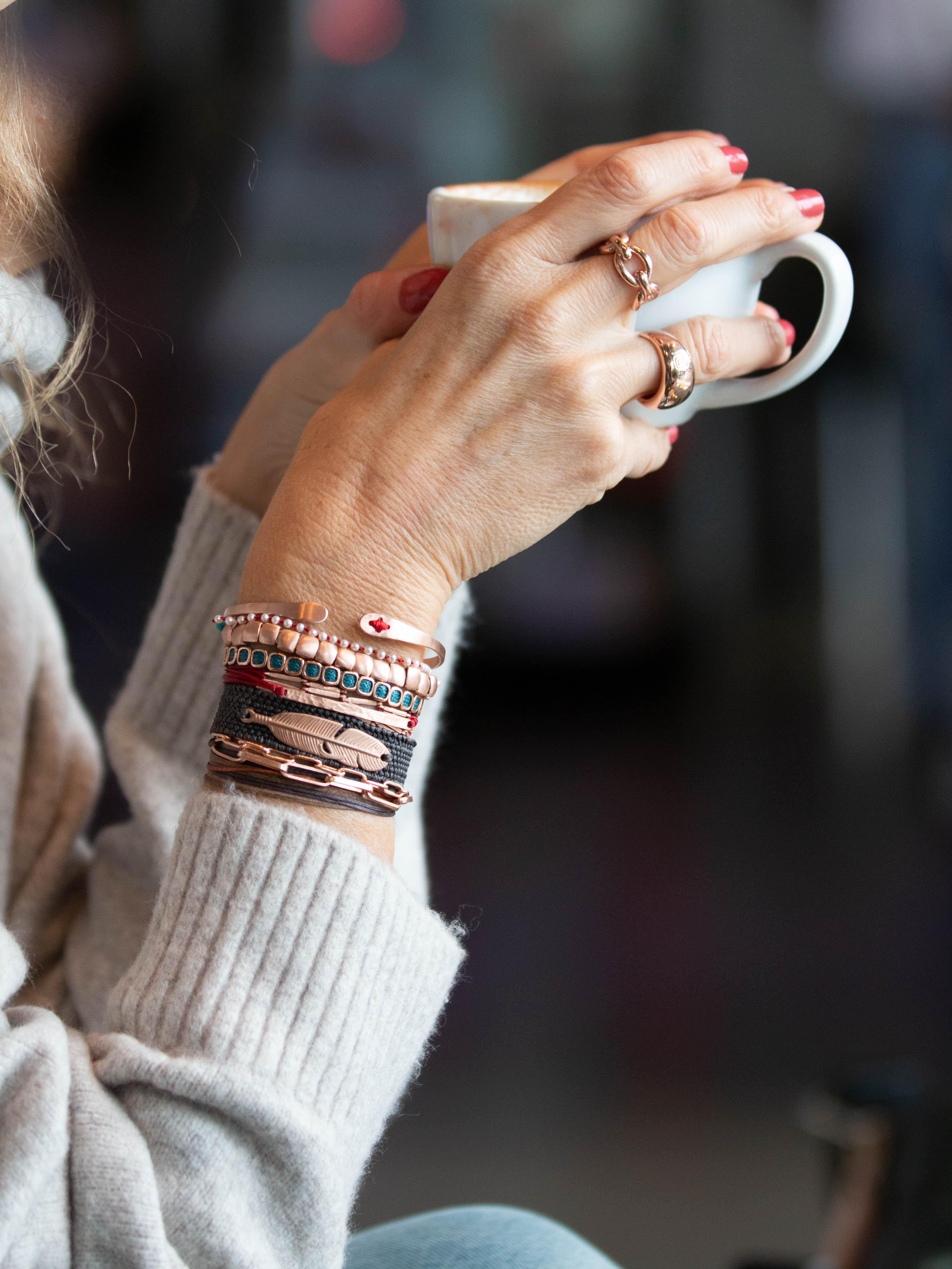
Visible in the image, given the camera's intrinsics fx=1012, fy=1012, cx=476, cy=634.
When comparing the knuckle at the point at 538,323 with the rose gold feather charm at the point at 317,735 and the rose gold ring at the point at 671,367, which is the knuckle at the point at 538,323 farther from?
the rose gold feather charm at the point at 317,735

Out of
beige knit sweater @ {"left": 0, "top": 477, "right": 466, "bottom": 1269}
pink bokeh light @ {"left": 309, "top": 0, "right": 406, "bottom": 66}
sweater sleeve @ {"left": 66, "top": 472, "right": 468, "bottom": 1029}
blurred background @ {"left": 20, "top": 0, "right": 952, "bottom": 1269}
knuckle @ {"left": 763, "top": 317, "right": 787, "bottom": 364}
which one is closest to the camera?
beige knit sweater @ {"left": 0, "top": 477, "right": 466, "bottom": 1269}

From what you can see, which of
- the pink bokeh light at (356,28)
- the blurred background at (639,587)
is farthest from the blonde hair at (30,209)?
the pink bokeh light at (356,28)

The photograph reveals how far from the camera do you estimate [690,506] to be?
196 cm

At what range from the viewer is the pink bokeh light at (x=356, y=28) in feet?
5.66

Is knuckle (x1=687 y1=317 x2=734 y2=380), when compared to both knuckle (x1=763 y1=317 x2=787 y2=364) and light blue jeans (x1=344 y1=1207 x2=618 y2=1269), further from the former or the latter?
light blue jeans (x1=344 y1=1207 x2=618 y2=1269)

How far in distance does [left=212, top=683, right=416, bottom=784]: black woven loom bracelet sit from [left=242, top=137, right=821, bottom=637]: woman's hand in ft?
0.14

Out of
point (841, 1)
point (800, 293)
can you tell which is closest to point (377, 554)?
point (800, 293)

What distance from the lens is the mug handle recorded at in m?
0.48

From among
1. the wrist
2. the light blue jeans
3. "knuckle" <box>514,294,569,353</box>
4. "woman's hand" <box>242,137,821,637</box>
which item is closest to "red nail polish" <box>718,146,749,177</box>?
"woman's hand" <box>242,137,821,637</box>

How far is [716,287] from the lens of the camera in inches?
19.0

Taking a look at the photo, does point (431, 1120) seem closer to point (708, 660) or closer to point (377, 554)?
point (708, 660)

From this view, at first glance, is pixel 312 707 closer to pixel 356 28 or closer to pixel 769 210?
pixel 769 210

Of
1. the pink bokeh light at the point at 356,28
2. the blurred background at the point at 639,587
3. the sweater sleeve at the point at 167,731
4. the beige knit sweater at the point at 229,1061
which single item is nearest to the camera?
the beige knit sweater at the point at 229,1061

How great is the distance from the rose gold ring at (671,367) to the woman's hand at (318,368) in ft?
0.42
